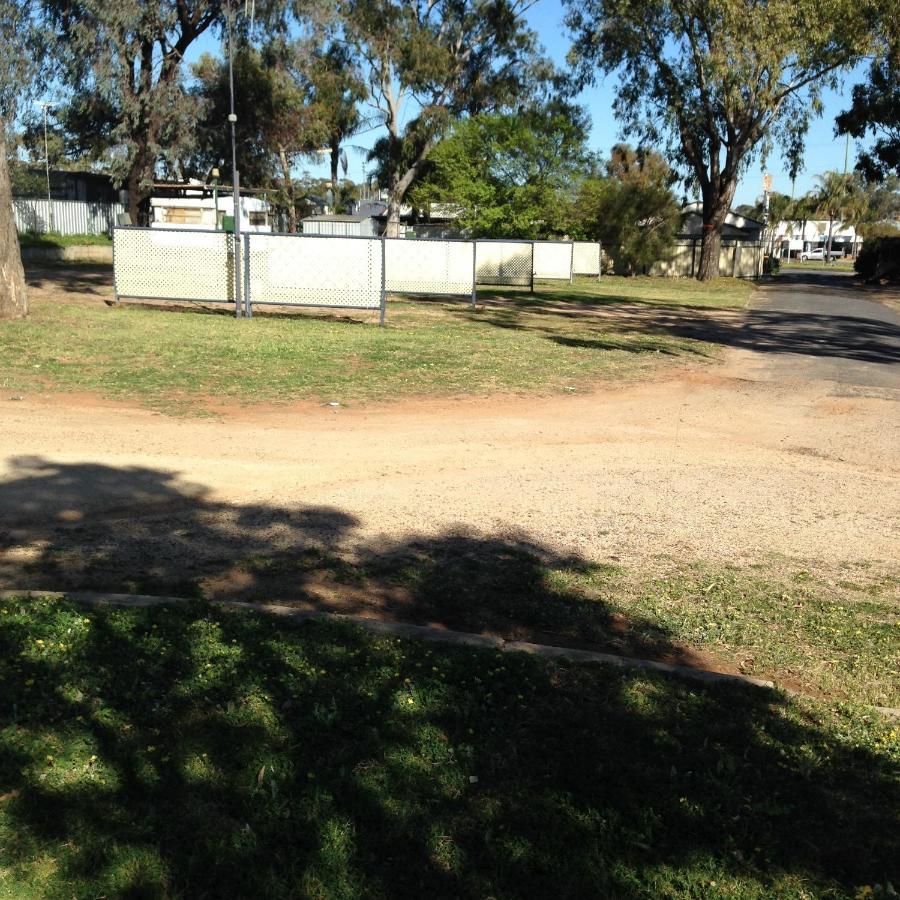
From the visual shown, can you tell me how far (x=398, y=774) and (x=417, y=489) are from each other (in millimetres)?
4545

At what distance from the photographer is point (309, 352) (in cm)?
1548

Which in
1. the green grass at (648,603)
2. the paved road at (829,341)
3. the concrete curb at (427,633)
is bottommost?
the green grass at (648,603)

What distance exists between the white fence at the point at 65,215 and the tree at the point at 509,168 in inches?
574

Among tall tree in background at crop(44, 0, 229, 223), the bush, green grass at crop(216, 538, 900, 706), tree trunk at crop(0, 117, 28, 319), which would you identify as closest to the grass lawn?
tree trunk at crop(0, 117, 28, 319)

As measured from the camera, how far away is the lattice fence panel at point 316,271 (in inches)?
773

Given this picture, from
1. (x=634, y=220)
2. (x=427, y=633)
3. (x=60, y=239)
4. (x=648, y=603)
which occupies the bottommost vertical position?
(x=648, y=603)

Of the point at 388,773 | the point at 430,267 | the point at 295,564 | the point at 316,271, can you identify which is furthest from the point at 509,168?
the point at 388,773

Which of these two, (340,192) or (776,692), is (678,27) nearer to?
(776,692)

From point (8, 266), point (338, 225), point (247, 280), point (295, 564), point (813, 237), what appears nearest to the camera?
point (295, 564)

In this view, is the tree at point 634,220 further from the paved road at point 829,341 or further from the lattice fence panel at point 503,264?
the lattice fence panel at point 503,264

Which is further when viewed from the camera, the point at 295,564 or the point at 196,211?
the point at 196,211

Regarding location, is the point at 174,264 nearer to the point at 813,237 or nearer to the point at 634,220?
the point at 634,220

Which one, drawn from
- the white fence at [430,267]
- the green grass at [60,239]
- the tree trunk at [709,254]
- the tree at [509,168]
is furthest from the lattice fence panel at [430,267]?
the tree trunk at [709,254]

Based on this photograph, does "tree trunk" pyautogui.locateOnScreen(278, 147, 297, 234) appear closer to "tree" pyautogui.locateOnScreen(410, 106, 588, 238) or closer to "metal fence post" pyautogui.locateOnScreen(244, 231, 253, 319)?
"tree" pyautogui.locateOnScreen(410, 106, 588, 238)
